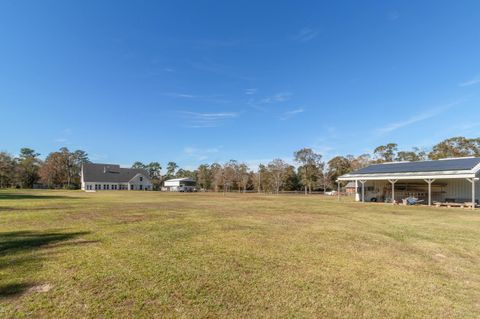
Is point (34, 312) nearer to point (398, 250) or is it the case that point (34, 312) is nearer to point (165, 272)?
point (165, 272)

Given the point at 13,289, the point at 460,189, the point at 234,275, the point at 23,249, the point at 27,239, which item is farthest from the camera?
the point at 460,189

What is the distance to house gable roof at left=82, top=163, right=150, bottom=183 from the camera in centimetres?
6438

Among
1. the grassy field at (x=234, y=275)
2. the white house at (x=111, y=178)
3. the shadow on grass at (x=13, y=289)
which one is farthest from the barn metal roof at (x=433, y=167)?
the white house at (x=111, y=178)

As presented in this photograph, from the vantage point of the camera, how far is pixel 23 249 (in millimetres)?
6336

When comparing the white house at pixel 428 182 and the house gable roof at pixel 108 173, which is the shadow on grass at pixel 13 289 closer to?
the white house at pixel 428 182

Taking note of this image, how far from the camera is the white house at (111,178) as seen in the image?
6372cm

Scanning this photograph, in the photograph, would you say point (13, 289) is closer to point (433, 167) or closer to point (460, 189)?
point (433, 167)

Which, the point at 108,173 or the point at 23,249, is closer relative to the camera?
the point at 23,249

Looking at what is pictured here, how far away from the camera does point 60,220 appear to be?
10.8 metres

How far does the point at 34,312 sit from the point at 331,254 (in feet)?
18.5

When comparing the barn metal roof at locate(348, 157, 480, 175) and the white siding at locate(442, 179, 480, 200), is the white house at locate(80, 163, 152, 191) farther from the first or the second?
the white siding at locate(442, 179, 480, 200)

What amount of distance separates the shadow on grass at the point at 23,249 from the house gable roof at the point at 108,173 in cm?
6303

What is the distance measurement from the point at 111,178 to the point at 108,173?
1789 mm

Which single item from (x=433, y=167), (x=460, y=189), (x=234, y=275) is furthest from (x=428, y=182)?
(x=234, y=275)
